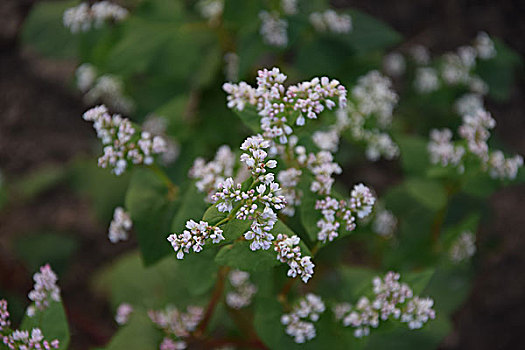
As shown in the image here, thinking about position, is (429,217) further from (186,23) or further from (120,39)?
(120,39)

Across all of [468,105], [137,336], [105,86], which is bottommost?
[137,336]

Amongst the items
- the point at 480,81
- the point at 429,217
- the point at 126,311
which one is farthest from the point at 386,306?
the point at 480,81

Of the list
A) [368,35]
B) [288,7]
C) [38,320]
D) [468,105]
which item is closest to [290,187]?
[38,320]

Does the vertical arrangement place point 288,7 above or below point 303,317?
above

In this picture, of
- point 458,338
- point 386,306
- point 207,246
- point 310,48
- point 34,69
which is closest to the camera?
point 207,246

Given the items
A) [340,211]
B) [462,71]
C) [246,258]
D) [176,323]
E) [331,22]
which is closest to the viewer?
[246,258]

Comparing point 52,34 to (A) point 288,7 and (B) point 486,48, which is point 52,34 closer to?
(A) point 288,7

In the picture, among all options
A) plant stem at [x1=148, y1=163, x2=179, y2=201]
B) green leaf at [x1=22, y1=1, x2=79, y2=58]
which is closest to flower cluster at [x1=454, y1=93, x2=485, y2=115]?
plant stem at [x1=148, y1=163, x2=179, y2=201]
